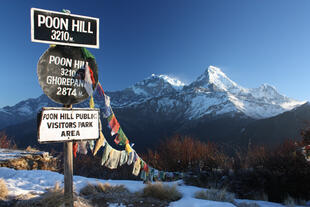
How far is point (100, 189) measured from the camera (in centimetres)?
517

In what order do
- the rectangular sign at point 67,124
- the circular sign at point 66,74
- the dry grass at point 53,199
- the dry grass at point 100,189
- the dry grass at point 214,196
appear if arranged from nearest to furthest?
the rectangular sign at point 67,124, the circular sign at point 66,74, the dry grass at point 53,199, the dry grass at point 214,196, the dry grass at point 100,189

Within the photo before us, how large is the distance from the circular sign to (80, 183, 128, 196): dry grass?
2.78m

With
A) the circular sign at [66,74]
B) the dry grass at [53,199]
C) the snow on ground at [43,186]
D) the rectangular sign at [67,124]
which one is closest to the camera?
the rectangular sign at [67,124]

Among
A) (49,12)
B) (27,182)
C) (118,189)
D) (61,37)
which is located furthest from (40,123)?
(27,182)

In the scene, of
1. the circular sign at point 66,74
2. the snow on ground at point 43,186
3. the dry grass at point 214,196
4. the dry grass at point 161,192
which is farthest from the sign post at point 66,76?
the dry grass at point 214,196

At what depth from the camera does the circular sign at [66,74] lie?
9.50ft

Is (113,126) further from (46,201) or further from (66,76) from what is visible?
(66,76)

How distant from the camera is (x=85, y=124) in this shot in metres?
3.09

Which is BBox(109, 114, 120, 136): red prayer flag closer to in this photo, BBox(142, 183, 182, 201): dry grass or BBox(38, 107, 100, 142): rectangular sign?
BBox(142, 183, 182, 201): dry grass

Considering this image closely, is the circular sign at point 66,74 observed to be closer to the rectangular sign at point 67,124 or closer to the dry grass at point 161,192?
the rectangular sign at point 67,124

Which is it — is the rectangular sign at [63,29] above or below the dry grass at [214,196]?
above

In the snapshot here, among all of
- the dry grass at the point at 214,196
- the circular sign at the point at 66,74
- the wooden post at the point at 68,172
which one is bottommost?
the dry grass at the point at 214,196

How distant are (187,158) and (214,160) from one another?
1262mm

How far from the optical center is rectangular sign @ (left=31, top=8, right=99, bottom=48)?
2850mm
